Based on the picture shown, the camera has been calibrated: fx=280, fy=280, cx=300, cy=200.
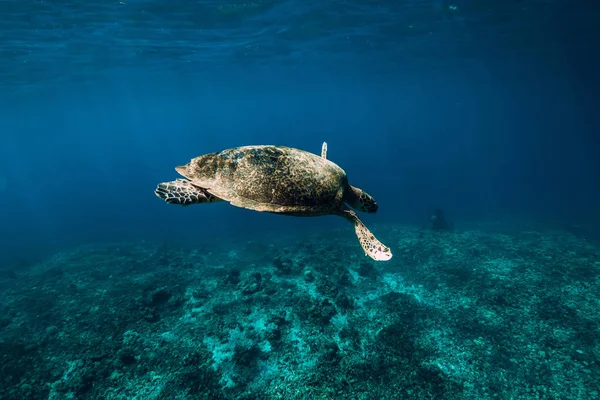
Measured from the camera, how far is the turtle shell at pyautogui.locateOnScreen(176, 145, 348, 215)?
523 centimetres

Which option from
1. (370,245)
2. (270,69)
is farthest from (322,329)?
(270,69)

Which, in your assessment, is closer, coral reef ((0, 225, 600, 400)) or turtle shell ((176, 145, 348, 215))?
turtle shell ((176, 145, 348, 215))

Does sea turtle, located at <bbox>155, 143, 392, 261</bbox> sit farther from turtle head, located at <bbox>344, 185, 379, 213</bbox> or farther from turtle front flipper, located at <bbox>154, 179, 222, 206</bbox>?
turtle head, located at <bbox>344, 185, 379, 213</bbox>

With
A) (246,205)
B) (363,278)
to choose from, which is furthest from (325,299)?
(246,205)

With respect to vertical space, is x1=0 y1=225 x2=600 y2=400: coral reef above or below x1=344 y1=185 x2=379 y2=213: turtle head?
below

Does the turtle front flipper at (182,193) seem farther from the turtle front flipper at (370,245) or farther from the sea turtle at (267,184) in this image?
the turtle front flipper at (370,245)

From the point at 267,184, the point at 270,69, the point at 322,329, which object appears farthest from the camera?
the point at 270,69

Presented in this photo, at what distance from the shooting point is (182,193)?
5.38m

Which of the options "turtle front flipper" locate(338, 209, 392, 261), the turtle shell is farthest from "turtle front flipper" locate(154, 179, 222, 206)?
"turtle front flipper" locate(338, 209, 392, 261)

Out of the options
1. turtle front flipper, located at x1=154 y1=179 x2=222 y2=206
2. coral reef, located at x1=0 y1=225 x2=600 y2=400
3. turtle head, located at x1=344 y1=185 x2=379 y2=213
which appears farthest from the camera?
coral reef, located at x1=0 y1=225 x2=600 y2=400

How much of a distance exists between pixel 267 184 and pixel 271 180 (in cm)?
11

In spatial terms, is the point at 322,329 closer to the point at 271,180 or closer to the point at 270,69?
the point at 271,180

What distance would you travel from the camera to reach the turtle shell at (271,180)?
5.23 m

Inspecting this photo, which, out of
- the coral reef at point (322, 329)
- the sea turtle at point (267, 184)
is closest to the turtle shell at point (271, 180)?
the sea turtle at point (267, 184)
